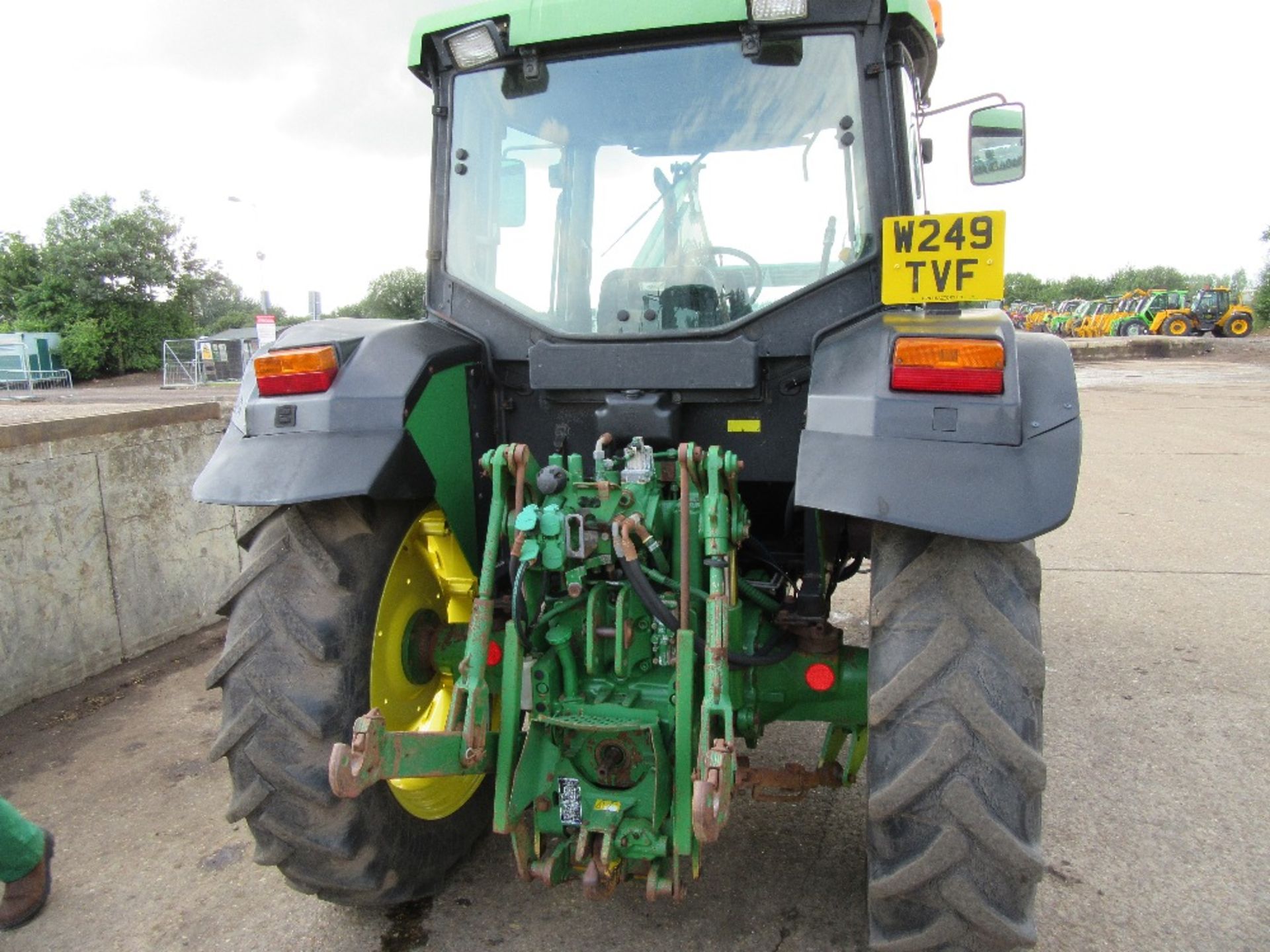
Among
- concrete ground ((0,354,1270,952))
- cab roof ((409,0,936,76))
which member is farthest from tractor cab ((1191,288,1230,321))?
cab roof ((409,0,936,76))

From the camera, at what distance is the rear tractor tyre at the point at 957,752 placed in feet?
6.17

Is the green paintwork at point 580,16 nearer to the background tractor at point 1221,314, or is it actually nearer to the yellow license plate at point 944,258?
the yellow license plate at point 944,258

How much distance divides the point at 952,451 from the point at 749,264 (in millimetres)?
1006

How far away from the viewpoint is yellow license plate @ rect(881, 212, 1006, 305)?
82.3 inches

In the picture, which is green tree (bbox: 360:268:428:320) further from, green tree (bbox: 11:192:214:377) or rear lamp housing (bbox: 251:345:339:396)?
rear lamp housing (bbox: 251:345:339:396)

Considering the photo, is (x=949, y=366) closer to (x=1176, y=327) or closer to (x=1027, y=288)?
(x=1176, y=327)

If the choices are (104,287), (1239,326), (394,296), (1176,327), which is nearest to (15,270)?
(104,287)

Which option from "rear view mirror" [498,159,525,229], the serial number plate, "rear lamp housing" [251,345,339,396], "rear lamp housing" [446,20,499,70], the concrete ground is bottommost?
the concrete ground

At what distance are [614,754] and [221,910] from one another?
1.32 metres

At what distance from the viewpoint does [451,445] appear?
258 cm

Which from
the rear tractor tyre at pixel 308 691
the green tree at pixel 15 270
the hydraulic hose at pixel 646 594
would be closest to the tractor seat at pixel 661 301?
the hydraulic hose at pixel 646 594

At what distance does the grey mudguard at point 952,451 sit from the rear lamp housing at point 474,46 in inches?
59.2

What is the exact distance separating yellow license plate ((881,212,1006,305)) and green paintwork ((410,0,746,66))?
85 cm

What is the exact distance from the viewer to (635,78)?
8.82 feet
